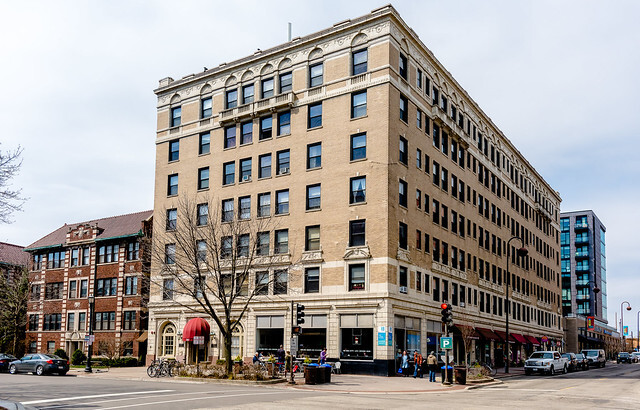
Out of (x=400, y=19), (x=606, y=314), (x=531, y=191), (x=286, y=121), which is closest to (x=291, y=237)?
(x=286, y=121)

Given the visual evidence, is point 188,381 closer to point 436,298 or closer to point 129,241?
point 436,298

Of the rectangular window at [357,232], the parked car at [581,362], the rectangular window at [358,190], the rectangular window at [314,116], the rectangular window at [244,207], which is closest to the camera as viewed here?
the rectangular window at [357,232]

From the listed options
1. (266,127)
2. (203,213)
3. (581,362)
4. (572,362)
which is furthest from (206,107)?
(581,362)

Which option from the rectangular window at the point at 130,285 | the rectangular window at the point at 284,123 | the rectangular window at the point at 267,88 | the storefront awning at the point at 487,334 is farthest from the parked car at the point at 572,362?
the rectangular window at the point at 130,285

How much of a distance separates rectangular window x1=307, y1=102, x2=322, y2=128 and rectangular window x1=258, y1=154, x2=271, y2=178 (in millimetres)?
4365

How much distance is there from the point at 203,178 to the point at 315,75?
12969 millimetres

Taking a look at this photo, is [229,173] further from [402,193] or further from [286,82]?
[402,193]

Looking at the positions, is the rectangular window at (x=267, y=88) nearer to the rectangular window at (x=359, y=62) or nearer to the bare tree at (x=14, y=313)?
the rectangular window at (x=359, y=62)

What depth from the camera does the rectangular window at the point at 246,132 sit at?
50.6 meters

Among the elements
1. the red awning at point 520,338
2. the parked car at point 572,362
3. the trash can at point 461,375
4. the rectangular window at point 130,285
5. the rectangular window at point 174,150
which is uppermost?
the rectangular window at point 174,150

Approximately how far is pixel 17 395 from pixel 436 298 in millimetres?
32430

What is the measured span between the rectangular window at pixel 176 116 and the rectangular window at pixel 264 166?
→ 1062 centimetres

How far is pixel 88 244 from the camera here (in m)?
62.2

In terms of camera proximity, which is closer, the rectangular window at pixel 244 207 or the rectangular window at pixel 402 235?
the rectangular window at pixel 402 235
